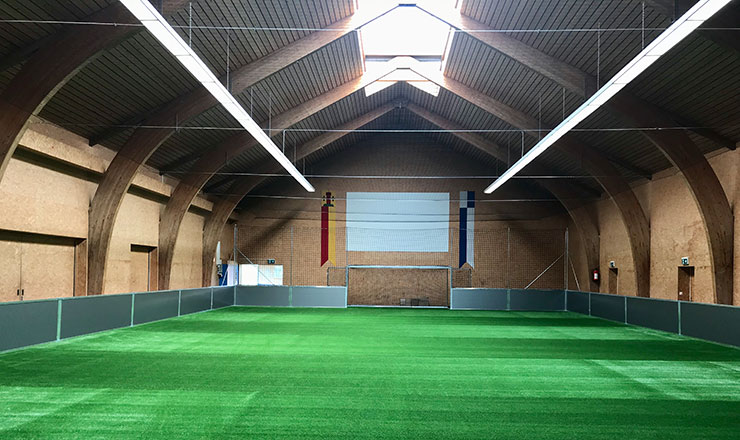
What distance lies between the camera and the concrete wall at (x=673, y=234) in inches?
674

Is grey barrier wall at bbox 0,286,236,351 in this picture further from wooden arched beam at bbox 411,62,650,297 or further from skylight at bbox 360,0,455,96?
wooden arched beam at bbox 411,62,650,297

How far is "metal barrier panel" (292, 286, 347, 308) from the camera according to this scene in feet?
87.0

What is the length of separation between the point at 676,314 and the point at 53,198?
57.4ft

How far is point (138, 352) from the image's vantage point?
37.2ft

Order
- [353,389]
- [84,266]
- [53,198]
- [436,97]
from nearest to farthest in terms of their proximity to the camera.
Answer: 1. [353,389]
2. [53,198]
3. [84,266]
4. [436,97]

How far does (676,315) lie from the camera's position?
49.9ft

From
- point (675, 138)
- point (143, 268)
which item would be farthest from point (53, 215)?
point (675, 138)

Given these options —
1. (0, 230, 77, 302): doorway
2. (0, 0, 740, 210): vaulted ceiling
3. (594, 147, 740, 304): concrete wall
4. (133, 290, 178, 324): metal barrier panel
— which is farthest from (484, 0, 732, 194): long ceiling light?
(0, 230, 77, 302): doorway

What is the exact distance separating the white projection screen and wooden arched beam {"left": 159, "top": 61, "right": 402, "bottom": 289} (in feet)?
29.7

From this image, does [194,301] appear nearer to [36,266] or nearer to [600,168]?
[36,266]

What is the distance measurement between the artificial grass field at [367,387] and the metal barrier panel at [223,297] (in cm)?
877

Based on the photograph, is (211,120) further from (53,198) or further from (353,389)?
(353,389)

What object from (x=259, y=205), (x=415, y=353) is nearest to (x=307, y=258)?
(x=259, y=205)

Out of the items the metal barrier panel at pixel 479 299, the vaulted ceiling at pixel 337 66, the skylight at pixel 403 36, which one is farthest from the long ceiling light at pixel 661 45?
the metal barrier panel at pixel 479 299
